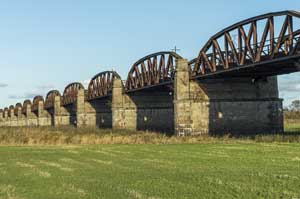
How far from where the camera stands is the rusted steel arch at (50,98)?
138 metres

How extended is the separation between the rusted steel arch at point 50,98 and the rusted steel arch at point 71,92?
750 cm

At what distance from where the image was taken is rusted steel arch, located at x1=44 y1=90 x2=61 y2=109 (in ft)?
454

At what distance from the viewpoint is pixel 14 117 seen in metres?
193

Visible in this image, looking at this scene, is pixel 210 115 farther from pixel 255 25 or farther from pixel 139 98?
pixel 139 98

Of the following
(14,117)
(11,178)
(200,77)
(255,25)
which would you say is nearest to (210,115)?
(200,77)

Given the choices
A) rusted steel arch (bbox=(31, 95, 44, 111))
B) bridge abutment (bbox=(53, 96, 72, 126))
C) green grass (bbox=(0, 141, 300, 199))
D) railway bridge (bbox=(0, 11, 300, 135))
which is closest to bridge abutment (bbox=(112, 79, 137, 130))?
railway bridge (bbox=(0, 11, 300, 135))

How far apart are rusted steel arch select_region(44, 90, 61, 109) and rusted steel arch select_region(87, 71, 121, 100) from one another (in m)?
32.7

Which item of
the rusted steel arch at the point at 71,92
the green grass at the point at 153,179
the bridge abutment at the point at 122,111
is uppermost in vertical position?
the rusted steel arch at the point at 71,92

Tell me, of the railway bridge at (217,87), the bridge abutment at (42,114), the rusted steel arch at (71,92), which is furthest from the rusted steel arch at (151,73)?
the bridge abutment at (42,114)

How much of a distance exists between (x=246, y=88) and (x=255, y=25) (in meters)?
11.7

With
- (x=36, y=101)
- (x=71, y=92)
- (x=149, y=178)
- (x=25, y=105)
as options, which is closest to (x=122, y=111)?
(x=71, y=92)

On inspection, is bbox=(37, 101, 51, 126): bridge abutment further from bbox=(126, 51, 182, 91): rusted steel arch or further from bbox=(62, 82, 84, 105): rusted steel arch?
bbox=(126, 51, 182, 91): rusted steel arch

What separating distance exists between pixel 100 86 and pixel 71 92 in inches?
1012

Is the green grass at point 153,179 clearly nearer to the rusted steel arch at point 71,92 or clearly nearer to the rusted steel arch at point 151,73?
the rusted steel arch at point 151,73
